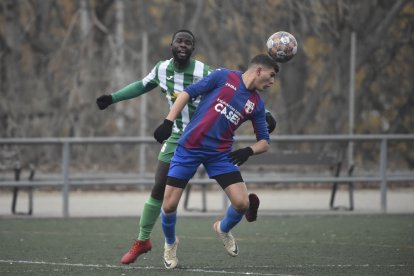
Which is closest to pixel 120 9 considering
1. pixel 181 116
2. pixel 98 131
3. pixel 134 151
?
pixel 98 131

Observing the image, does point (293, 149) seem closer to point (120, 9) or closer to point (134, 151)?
point (134, 151)

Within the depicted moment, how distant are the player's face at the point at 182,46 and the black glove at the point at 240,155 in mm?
1141

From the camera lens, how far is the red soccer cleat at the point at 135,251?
933 cm

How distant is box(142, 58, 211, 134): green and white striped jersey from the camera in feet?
31.5

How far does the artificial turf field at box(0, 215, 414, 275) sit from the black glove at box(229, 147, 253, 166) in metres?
0.98

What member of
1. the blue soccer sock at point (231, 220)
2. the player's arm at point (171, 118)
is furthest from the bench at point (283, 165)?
the player's arm at point (171, 118)

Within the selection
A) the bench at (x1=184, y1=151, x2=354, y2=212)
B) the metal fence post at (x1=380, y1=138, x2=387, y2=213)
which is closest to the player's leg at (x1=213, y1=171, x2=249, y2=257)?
the bench at (x1=184, y1=151, x2=354, y2=212)

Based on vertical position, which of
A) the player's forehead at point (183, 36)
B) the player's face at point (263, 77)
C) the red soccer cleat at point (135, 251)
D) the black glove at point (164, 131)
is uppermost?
the player's forehead at point (183, 36)

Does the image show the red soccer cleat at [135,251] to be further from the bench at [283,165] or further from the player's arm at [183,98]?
the bench at [283,165]

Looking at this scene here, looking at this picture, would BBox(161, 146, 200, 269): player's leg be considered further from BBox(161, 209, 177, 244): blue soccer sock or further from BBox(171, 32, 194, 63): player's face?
BBox(171, 32, 194, 63): player's face

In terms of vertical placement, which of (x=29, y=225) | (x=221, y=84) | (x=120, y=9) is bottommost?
(x=29, y=225)

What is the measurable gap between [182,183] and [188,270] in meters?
0.79

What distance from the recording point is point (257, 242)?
11805 millimetres

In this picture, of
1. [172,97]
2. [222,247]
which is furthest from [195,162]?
[222,247]
